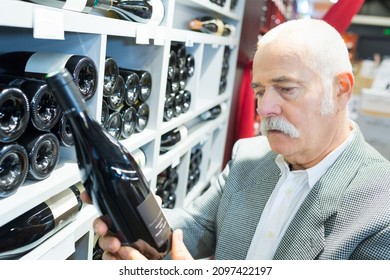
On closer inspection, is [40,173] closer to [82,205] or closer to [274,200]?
[82,205]

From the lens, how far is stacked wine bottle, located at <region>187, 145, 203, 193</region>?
9.36 feet

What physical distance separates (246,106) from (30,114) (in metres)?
3.05

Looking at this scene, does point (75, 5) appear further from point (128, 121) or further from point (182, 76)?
point (182, 76)

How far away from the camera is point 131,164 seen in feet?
2.89

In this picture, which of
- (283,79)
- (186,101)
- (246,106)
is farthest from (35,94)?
(246,106)

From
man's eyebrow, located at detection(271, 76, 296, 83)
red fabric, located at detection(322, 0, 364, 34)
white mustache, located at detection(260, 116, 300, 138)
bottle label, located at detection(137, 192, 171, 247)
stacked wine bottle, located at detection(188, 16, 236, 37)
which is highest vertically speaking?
red fabric, located at detection(322, 0, 364, 34)

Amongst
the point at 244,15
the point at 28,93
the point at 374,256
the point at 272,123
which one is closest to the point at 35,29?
the point at 28,93

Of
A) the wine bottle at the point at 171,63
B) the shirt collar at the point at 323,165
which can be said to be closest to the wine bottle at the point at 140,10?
the wine bottle at the point at 171,63

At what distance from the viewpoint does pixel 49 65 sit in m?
1.05

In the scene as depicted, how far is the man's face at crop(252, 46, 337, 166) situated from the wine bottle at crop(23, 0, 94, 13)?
0.56 metres

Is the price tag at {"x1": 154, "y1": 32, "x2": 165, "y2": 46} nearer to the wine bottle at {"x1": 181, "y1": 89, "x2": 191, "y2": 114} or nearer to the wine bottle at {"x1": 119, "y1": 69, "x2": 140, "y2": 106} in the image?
the wine bottle at {"x1": 119, "y1": 69, "x2": 140, "y2": 106}

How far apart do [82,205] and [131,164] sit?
50 cm

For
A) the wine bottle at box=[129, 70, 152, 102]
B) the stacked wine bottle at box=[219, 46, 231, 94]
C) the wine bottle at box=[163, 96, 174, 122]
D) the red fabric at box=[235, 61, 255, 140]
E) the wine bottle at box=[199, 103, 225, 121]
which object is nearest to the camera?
the wine bottle at box=[129, 70, 152, 102]

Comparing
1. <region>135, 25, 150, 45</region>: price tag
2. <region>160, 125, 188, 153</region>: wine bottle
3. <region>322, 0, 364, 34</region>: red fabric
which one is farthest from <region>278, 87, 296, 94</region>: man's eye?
<region>322, 0, 364, 34</region>: red fabric
